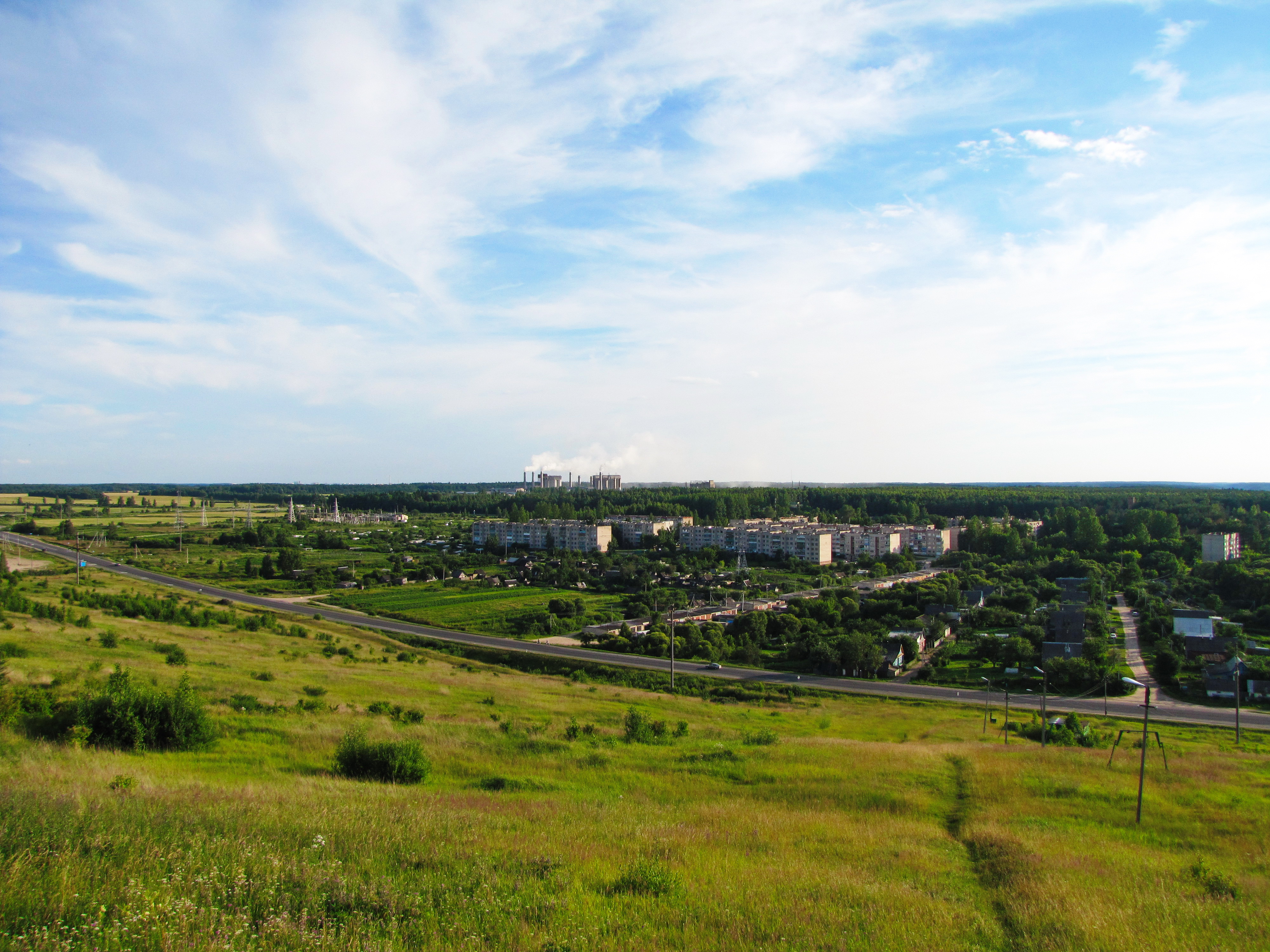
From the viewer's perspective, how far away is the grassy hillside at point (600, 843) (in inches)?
211

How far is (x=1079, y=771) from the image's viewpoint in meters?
16.9

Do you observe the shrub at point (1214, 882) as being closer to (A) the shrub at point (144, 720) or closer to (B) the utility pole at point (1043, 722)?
(B) the utility pole at point (1043, 722)

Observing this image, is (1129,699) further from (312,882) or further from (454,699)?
(312,882)

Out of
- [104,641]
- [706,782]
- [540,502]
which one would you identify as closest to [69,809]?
[706,782]

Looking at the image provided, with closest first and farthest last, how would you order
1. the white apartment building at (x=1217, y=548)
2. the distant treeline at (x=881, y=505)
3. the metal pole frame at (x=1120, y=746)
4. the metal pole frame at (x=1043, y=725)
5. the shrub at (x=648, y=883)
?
1. the shrub at (x=648, y=883)
2. the metal pole frame at (x=1120, y=746)
3. the metal pole frame at (x=1043, y=725)
4. the white apartment building at (x=1217, y=548)
5. the distant treeline at (x=881, y=505)

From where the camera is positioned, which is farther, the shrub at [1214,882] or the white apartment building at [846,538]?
the white apartment building at [846,538]

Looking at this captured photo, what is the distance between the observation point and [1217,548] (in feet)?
254

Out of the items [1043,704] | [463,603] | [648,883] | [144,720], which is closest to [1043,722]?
[1043,704]

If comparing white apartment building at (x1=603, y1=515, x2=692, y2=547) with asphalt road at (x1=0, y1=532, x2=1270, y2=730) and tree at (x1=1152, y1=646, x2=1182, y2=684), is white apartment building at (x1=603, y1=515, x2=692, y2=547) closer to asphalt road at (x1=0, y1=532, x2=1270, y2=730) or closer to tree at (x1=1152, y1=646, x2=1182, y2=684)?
asphalt road at (x1=0, y1=532, x2=1270, y2=730)

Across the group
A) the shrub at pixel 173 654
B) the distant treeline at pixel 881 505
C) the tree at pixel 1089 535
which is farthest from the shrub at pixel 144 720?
the distant treeline at pixel 881 505

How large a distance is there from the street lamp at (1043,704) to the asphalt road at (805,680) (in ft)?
4.02

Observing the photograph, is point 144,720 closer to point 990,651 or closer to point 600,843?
point 600,843

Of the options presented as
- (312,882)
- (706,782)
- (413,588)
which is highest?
(312,882)

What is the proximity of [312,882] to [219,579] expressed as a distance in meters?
77.0
